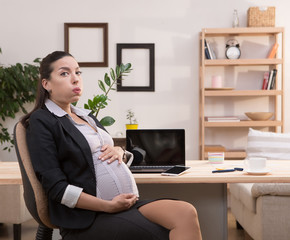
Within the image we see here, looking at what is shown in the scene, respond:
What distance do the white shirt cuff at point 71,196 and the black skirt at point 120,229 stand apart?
0.11 meters

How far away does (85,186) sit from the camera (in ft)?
5.45

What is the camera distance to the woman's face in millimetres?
1790

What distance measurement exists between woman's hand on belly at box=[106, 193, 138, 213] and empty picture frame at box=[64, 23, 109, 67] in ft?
10.7

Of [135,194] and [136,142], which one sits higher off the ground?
[136,142]

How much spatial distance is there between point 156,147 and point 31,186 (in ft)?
2.74

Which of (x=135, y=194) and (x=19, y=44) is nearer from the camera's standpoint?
(x=135, y=194)

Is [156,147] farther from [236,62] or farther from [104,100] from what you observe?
[236,62]

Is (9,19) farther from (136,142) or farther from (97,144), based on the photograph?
(97,144)

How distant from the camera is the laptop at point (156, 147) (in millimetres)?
2326

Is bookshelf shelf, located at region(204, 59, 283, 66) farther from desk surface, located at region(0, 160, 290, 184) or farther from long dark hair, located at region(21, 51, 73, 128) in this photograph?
long dark hair, located at region(21, 51, 73, 128)

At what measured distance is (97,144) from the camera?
69.6 inches

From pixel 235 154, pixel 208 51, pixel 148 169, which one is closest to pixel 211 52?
pixel 208 51

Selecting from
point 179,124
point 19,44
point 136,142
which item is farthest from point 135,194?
point 19,44

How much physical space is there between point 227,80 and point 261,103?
0.44 m
